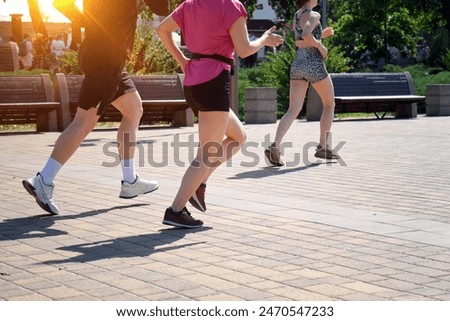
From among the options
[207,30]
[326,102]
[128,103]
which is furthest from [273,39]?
[326,102]

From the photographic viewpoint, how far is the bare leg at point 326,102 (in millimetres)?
12227

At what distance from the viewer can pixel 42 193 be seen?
802 centimetres

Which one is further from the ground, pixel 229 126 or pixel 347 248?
pixel 229 126

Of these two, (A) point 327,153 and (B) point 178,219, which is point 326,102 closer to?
(A) point 327,153

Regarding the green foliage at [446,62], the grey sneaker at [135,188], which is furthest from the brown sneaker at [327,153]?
the green foliage at [446,62]

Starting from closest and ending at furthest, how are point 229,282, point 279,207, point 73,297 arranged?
point 73,297 < point 229,282 < point 279,207

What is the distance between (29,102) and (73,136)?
9.86 m

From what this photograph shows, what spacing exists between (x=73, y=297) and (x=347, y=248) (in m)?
1.98

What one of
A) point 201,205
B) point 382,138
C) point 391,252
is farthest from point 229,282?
point 382,138

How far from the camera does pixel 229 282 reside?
18.3 feet

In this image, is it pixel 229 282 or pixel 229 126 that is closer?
pixel 229 282

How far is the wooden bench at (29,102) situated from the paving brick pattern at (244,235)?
5242 mm

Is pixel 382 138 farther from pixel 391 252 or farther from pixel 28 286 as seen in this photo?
pixel 28 286

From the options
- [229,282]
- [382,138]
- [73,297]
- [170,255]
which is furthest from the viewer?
[382,138]
